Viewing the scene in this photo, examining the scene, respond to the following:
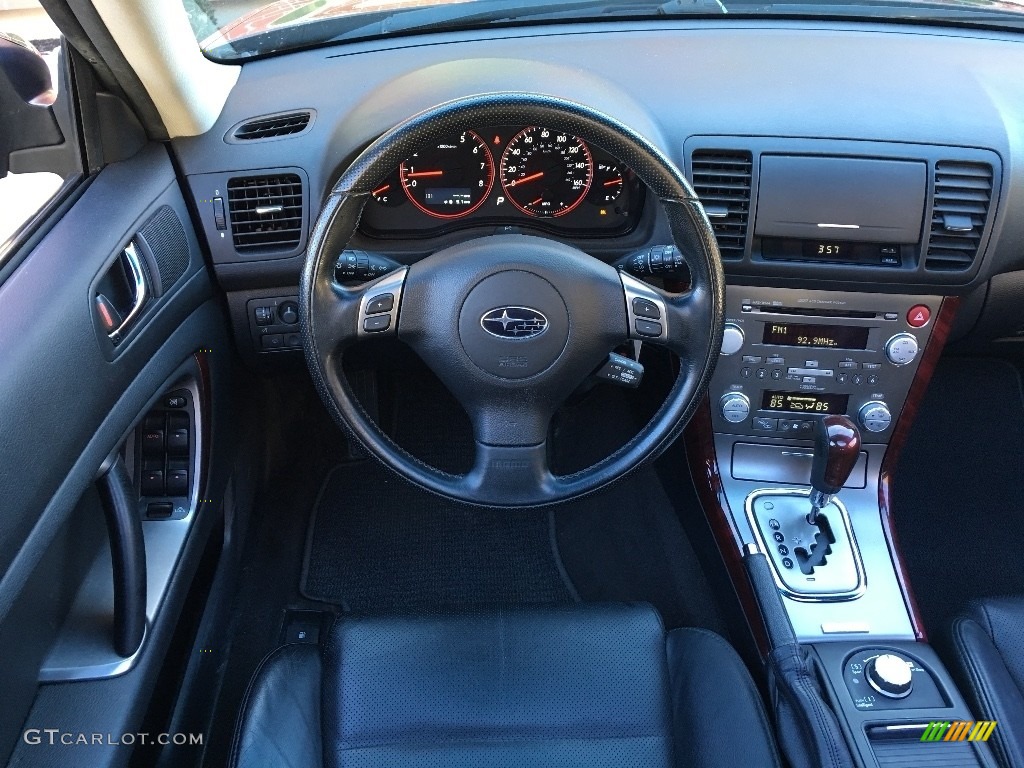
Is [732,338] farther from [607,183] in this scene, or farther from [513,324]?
[513,324]

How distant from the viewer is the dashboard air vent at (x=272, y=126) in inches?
66.4

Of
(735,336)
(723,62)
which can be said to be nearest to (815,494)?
(735,336)

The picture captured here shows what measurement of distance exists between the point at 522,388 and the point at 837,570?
85 cm

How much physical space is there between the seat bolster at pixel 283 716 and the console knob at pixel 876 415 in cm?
123

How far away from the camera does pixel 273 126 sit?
1.70m

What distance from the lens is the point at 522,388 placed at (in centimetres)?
136

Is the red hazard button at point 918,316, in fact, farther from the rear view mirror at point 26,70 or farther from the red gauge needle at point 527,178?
the rear view mirror at point 26,70

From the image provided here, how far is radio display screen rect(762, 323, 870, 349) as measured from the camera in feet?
6.02

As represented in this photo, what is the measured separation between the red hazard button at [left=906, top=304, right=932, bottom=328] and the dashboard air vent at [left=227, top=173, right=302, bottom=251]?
1239mm

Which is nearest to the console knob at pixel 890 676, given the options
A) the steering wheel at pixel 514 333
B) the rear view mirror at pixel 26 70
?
the steering wheel at pixel 514 333

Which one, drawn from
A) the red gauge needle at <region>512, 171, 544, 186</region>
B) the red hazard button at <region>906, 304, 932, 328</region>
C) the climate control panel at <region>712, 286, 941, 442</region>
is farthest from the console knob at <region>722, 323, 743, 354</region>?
the red gauge needle at <region>512, 171, 544, 186</region>

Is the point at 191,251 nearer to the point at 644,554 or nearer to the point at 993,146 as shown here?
the point at 644,554

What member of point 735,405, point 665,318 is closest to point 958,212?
point 735,405

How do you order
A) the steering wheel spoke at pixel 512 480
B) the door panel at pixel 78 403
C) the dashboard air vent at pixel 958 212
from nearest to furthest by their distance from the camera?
the door panel at pixel 78 403 < the steering wheel spoke at pixel 512 480 < the dashboard air vent at pixel 958 212
